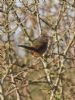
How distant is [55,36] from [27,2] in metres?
0.51

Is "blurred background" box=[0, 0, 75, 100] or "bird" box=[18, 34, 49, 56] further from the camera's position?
"bird" box=[18, 34, 49, 56]

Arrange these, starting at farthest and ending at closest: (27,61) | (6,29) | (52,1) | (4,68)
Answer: (52,1), (27,61), (4,68), (6,29)

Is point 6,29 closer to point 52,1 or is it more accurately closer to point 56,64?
point 56,64

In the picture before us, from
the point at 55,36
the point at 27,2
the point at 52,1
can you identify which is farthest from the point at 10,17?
the point at 52,1

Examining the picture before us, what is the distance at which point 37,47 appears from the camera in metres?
5.35

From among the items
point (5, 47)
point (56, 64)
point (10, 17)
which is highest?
point (10, 17)

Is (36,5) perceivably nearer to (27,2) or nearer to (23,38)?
(27,2)

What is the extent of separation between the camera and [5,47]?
450cm

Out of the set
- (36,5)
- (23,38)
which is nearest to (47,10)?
(23,38)

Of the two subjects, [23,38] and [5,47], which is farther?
[23,38]

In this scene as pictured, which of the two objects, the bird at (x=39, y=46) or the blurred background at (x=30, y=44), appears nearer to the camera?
the blurred background at (x=30, y=44)

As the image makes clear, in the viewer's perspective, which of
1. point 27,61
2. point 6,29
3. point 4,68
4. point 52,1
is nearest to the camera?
point 6,29

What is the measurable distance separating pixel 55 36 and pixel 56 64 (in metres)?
0.94

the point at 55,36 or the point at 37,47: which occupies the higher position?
the point at 55,36
